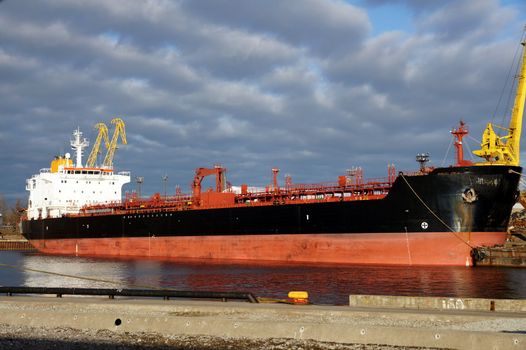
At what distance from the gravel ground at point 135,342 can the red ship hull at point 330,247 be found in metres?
19.7

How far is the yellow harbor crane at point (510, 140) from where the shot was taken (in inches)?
1198

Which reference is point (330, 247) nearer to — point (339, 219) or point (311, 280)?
point (339, 219)

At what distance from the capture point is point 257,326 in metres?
9.77

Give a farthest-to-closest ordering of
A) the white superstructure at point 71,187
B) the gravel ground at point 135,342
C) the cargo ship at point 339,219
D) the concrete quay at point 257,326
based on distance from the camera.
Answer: the white superstructure at point 71,187
the cargo ship at point 339,219
the gravel ground at point 135,342
the concrete quay at point 257,326

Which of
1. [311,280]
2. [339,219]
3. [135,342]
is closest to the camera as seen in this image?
[135,342]

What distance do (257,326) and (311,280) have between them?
12903 mm

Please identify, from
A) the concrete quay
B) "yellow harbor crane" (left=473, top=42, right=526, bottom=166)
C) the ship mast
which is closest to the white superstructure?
the ship mast

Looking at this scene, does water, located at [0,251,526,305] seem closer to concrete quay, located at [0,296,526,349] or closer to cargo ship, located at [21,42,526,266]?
cargo ship, located at [21,42,526,266]

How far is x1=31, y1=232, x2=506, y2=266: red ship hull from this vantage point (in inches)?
1067

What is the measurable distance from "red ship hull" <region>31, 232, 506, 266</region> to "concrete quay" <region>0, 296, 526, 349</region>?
53.2 ft

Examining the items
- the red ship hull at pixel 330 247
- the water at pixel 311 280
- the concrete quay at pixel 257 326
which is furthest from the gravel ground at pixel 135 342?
the red ship hull at pixel 330 247

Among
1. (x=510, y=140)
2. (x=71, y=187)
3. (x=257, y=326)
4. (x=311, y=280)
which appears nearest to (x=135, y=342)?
(x=257, y=326)

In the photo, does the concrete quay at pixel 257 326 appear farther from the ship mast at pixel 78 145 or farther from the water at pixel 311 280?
the ship mast at pixel 78 145

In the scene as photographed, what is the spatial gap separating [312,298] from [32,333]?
9443 mm
